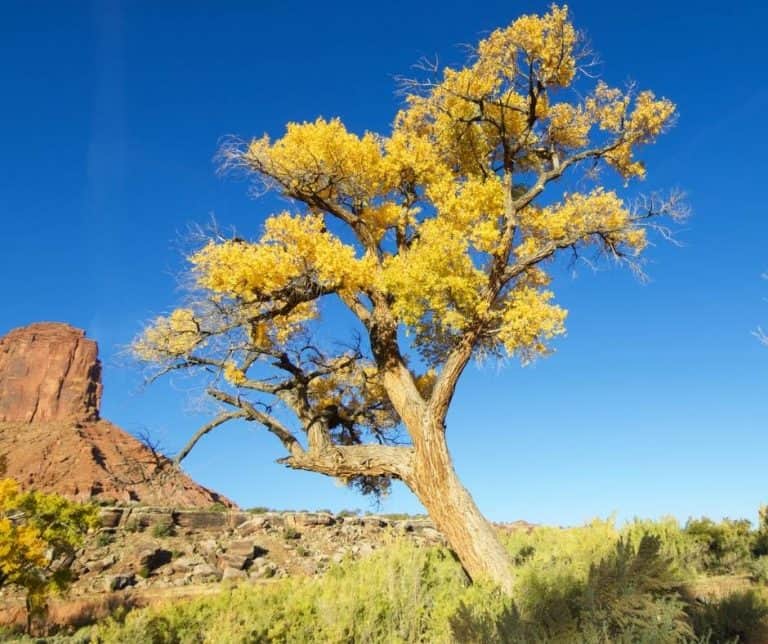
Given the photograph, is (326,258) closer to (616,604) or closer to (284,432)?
(284,432)

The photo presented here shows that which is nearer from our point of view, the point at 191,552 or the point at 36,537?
the point at 36,537

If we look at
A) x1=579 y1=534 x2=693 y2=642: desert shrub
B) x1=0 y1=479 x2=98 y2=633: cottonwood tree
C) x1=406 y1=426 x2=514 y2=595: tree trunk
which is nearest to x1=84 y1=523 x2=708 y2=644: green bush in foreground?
x1=579 y1=534 x2=693 y2=642: desert shrub

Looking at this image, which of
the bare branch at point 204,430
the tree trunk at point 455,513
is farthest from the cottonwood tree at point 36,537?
the tree trunk at point 455,513

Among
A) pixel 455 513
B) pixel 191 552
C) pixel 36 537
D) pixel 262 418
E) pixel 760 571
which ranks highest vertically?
pixel 262 418

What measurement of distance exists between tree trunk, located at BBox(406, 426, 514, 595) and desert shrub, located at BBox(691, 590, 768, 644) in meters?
2.71

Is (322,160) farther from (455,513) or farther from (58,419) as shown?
(58,419)

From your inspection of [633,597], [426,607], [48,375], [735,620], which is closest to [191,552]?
[426,607]

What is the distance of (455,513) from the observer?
10.5 metres

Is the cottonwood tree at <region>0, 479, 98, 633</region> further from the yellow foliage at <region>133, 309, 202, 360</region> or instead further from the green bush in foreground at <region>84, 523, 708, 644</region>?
the green bush in foreground at <region>84, 523, 708, 644</region>

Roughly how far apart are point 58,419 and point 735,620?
4835 inches

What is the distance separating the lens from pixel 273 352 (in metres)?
12.7

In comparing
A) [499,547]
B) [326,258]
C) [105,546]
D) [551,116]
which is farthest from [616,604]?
[105,546]

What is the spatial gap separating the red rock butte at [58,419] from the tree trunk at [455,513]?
60498 millimetres

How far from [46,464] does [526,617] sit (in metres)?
96.6
